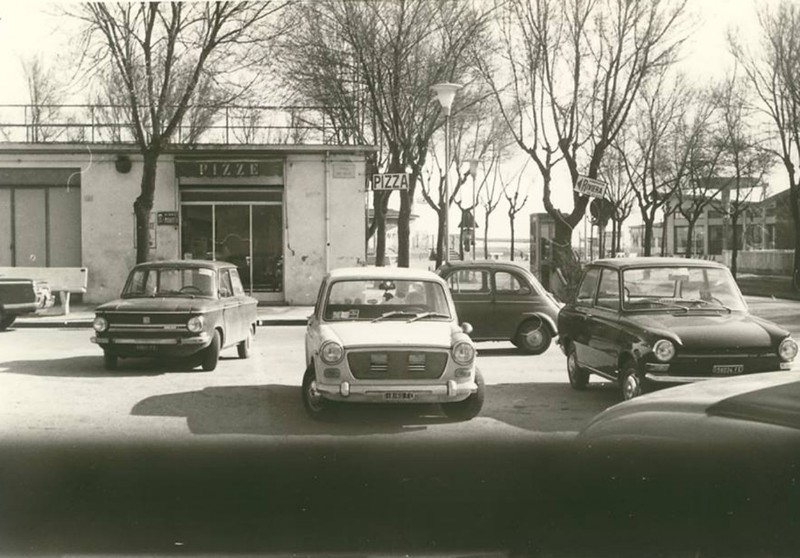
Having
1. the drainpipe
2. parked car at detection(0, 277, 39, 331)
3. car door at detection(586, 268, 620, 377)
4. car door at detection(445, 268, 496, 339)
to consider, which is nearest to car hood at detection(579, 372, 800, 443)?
car door at detection(586, 268, 620, 377)

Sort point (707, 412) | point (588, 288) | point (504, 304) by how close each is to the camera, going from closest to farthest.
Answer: point (707, 412) → point (588, 288) → point (504, 304)

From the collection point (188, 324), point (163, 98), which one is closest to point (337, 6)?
point (163, 98)

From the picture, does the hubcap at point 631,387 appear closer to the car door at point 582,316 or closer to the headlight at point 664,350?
the headlight at point 664,350

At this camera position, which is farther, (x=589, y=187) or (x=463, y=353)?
(x=589, y=187)

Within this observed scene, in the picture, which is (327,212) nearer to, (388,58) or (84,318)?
(388,58)

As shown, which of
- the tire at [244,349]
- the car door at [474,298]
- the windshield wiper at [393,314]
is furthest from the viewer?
the tire at [244,349]

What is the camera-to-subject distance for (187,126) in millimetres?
19094

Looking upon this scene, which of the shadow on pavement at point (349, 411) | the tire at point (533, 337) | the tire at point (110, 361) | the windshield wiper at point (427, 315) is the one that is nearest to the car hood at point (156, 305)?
the tire at point (110, 361)

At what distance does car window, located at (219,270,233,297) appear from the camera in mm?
10448

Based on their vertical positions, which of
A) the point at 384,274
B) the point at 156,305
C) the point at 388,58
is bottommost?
the point at 156,305

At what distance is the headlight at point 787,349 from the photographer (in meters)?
6.65

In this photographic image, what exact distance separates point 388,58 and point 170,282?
9024 mm

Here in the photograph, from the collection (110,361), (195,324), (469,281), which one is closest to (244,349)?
(195,324)

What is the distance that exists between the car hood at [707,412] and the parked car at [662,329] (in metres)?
2.91
